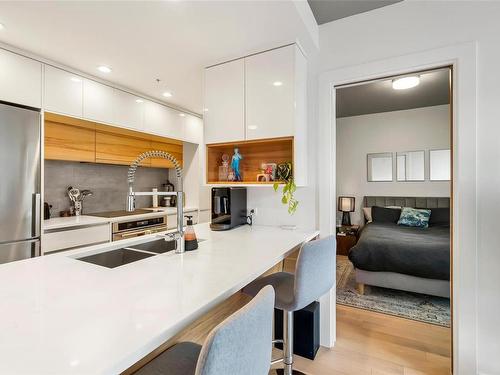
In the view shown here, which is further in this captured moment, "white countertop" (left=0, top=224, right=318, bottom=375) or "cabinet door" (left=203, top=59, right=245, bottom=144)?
"cabinet door" (left=203, top=59, right=245, bottom=144)

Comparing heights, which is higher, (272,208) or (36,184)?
(36,184)

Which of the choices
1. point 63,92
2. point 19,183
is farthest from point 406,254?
point 63,92

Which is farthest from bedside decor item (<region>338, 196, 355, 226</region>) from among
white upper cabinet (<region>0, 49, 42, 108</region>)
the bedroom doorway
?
white upper cabinet (<region>0, 49, 42, 108</region>)

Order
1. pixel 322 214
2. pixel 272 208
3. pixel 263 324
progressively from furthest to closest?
pixel 272 208
pixel 322 214
pixel 263 324

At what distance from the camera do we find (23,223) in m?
2.08

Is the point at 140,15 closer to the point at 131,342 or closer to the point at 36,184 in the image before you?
the point at 36,184

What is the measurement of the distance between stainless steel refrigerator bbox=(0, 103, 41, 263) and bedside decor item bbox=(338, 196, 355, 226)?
4.56 metres

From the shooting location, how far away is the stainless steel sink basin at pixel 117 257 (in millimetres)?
1496

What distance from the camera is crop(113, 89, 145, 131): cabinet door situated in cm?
285

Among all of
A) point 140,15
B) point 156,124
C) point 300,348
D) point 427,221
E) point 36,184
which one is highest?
point 140,15

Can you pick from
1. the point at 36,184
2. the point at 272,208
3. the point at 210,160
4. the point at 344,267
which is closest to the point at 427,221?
the point at 344,267

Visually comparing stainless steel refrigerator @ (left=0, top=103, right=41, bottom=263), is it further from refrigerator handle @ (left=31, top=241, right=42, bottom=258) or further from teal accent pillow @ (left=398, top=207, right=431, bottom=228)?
teal accent pillow @ (left=398, top=207, right=431, bottom=228)

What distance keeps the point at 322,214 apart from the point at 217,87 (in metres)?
1.39

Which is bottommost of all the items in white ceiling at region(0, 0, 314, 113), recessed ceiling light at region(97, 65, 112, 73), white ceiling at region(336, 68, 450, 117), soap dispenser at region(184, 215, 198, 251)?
soap dispenser at region(184, 215, 198, 251)
